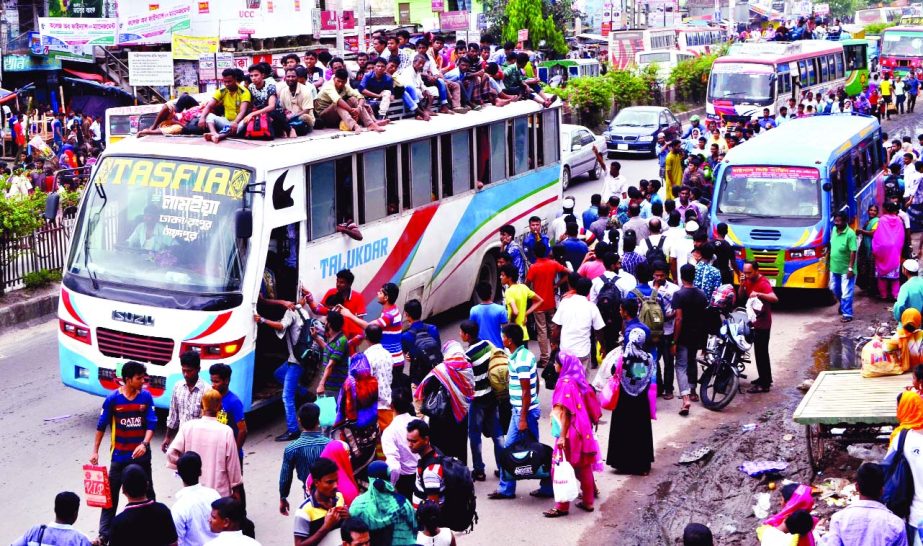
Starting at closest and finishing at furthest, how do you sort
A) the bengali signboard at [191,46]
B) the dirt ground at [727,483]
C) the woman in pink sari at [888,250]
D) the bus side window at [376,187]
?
the dirt ground at [727,483] → the bus side window at [376,187] → the woman in pink sari at [888,250] → the bengali signboard at [191,46]

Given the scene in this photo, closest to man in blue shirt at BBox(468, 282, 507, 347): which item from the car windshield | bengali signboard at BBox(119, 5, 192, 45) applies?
the car windshield

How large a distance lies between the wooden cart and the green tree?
50.0 metres

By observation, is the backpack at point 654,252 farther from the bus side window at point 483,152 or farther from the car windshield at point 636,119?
the car windshield at point 636,119

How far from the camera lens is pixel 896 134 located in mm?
37438

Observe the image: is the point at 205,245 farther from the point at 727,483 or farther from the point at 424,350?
the point at 727,483

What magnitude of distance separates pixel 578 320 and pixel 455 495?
12.1 feet

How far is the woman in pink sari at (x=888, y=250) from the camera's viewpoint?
Answer: 53.0ft

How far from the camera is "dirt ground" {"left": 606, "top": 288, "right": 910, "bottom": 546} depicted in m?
9.53

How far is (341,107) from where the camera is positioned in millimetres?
13156

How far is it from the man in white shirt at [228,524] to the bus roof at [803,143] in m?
12.2

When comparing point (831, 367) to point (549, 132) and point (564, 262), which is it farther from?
point (549, 132)

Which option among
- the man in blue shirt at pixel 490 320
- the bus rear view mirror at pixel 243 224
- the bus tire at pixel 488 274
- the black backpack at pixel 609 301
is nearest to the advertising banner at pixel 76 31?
the bus tire at pixel 488 274

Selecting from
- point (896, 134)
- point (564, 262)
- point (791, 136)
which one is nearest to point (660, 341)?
point (564, 262)

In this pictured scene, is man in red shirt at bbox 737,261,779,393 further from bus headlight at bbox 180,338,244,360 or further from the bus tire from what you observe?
bus headlight at bbox 180,338,244,360
